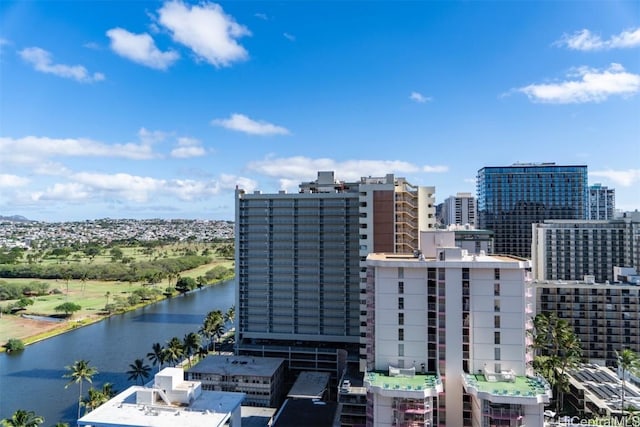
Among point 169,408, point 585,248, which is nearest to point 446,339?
point 169,408

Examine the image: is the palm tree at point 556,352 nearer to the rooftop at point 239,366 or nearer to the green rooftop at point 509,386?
the green rooftop at point 509,386

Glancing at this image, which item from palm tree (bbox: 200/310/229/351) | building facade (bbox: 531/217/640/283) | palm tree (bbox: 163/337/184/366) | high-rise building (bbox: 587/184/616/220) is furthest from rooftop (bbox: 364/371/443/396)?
high-rise building (bbox: 587/184/616/220)

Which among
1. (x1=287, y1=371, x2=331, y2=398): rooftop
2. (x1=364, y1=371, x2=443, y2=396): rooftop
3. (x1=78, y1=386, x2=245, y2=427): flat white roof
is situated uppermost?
(x1=364, y1=371, x2=443, y2=396): rooftop

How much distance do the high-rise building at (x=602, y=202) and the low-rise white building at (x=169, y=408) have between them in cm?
9791

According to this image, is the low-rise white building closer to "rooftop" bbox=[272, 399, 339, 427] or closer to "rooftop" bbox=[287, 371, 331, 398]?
"rooftop" bbox=[272, 399, 339, 427]

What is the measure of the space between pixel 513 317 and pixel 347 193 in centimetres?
2421

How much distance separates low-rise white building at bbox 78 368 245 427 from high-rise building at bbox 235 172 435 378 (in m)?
21.7

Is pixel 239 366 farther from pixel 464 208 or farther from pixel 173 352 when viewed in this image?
pixel 464 208

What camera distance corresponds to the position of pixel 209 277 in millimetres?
101312

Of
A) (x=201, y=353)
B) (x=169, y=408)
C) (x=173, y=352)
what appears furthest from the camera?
(x=201, y=353)

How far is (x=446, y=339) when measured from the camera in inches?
879

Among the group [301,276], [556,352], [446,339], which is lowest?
[556,352]

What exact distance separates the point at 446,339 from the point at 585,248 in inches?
1912

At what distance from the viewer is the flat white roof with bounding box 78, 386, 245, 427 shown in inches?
743
